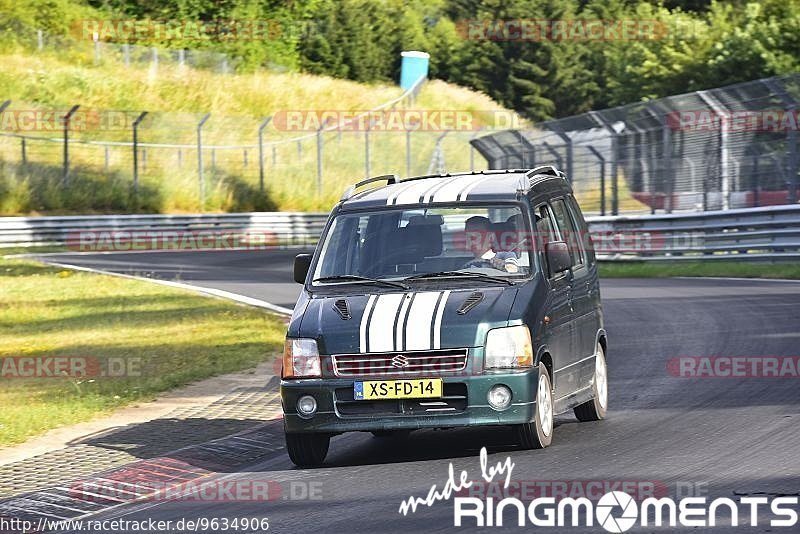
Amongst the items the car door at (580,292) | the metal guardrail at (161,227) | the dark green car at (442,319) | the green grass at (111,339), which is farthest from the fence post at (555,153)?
the dark green car at (442,319)

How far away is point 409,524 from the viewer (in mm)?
7332

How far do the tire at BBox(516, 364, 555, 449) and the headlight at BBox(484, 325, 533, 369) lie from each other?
0.80 ft

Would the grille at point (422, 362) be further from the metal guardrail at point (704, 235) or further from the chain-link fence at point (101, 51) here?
the chain-link fence at point (101, 51)

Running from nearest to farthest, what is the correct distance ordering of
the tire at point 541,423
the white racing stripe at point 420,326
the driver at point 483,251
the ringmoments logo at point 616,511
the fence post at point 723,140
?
the ringmoments logo at point 616,511, the white racing stripe at point 420,326, the tire at point 541,423, the driver at point 483,251, the fence post at point 723,140

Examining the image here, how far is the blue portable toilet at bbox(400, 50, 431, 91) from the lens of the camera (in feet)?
254

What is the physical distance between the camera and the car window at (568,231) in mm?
10969

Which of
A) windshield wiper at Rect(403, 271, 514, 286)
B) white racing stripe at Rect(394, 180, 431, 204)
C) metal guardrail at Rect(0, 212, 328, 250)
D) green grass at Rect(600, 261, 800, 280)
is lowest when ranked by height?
metal guardrail at Rect(0, 212, 328, 250)

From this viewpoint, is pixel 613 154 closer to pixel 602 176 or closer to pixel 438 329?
pixel 602 176

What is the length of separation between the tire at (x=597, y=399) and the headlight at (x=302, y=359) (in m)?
2.42

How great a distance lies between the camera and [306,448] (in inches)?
372

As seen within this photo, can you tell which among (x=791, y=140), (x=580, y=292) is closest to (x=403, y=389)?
(x=580, y=292)

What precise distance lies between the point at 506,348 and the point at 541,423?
2.07ft

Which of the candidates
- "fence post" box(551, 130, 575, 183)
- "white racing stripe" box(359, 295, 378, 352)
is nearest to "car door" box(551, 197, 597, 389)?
"white racing stripe" box(359, 295, 378, 352)

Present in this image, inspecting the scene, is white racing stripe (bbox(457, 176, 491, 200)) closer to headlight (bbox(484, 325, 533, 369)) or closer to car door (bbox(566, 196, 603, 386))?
car door (bbox(566, 196, 603, 386))
